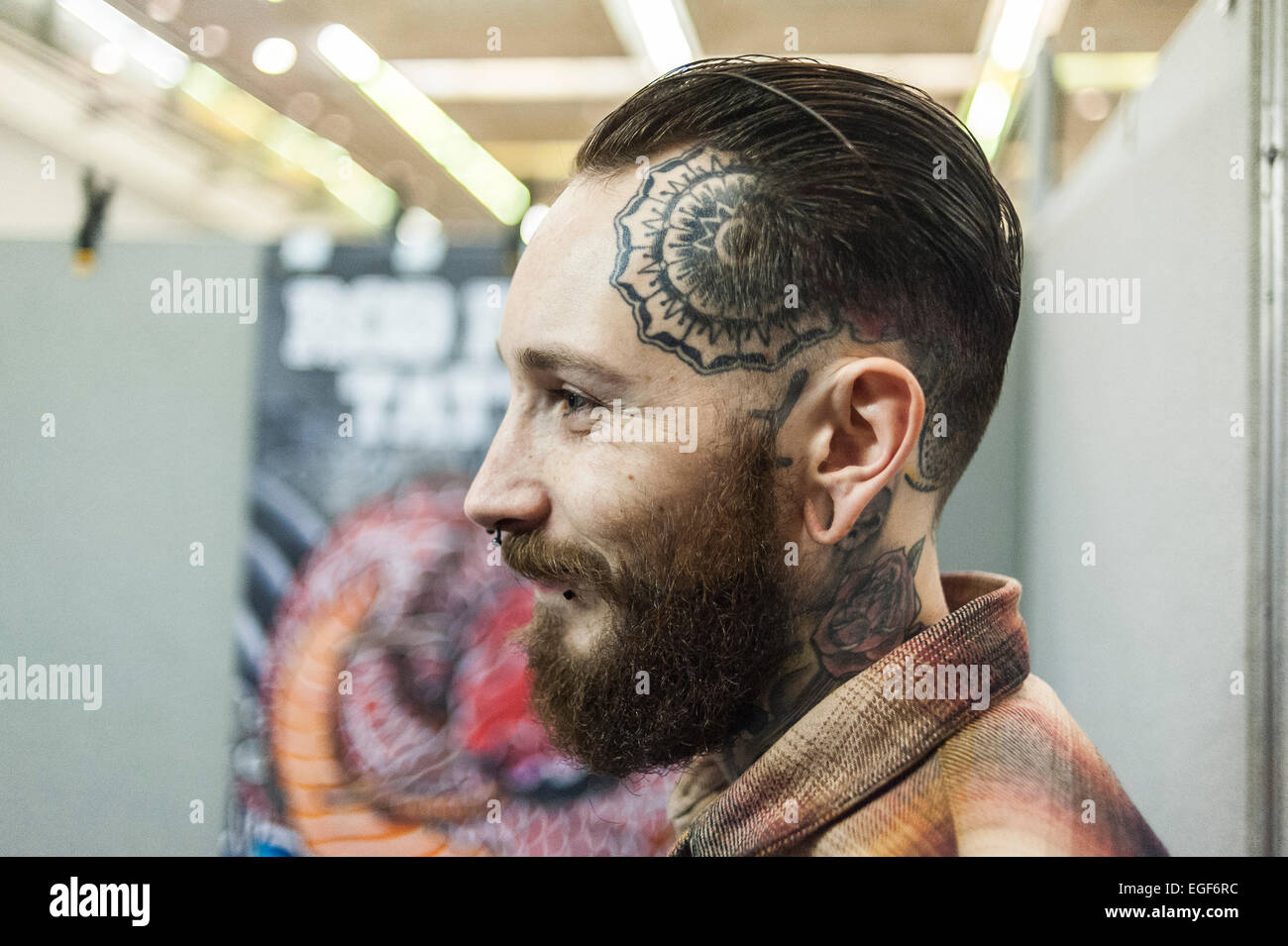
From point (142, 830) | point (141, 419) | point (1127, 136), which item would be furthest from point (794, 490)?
point (142, 830)

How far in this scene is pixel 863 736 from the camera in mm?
1237

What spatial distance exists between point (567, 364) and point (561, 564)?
30 centimetres

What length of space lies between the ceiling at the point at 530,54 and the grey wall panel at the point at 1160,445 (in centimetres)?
15

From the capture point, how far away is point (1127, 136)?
5.64ft

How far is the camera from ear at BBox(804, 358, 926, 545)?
1268 millimetres

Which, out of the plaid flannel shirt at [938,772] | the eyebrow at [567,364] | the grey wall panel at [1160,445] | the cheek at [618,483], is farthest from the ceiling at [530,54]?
the plaid flannel shirt at [938,772]

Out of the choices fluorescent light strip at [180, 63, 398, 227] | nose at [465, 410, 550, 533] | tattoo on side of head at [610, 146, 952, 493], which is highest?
fluorescent light strip at [180, 63, 398, 227]

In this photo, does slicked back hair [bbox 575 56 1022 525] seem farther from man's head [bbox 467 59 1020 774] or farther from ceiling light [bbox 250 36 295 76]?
ceiling light [bbox 250 36 295 76]

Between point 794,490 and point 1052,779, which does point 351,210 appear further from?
point 1052,779

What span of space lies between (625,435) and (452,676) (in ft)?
2.77

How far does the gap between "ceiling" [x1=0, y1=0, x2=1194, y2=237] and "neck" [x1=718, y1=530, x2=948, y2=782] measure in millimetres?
953

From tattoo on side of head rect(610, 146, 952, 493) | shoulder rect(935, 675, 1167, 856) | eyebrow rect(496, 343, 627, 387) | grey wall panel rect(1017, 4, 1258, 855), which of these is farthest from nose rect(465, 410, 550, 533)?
grey wall panel rect(1017, 4, 1258, 855)

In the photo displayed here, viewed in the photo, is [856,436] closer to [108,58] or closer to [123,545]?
[123,545]

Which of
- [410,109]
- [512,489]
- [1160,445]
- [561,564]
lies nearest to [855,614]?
[561,564]
